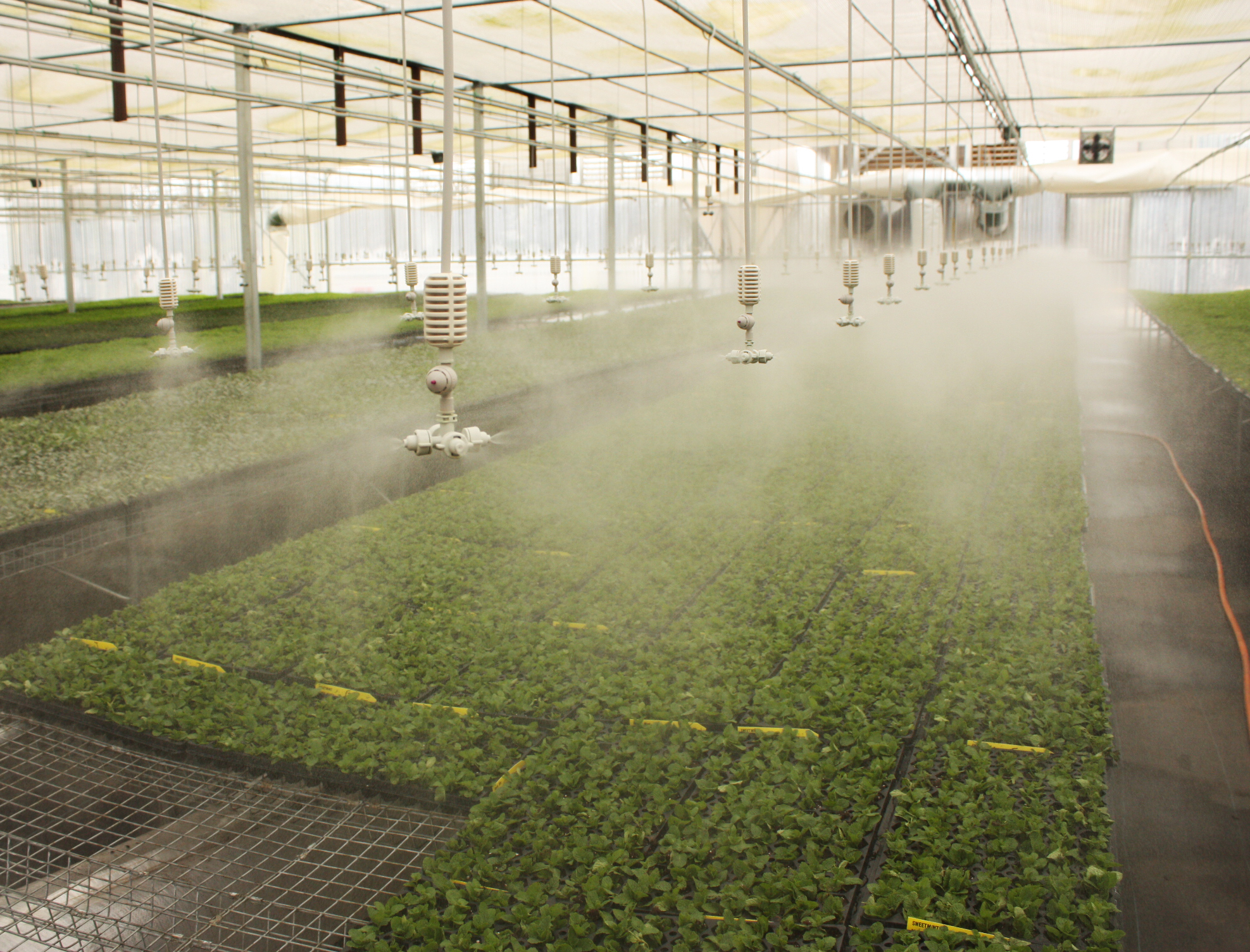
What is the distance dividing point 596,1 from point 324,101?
19.9 feet

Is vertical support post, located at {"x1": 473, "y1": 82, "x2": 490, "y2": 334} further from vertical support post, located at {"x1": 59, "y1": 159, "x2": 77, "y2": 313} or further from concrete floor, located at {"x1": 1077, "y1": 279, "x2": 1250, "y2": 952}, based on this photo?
concrete floor, located at {"x1": 1077, "y1": 279, "x2": 1250, "y2": 952}

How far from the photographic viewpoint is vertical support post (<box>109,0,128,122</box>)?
763 centimetres

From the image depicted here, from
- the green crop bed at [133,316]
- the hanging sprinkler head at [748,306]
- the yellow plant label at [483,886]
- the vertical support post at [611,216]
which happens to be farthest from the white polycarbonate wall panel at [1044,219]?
the yellow plant label at [483,886]

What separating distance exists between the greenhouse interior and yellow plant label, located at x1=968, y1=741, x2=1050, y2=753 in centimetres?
2

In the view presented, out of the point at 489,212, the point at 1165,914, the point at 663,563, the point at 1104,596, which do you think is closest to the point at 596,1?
the point at 663,563

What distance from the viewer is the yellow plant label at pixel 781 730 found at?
4.07 m

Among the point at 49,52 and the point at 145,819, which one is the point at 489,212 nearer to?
the point at 49,52

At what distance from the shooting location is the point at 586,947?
9.66ft

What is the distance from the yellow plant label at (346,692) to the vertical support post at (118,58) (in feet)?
16.5

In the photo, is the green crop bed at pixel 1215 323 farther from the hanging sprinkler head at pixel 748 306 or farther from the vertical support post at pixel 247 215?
the vertical support post at pixel 247 215

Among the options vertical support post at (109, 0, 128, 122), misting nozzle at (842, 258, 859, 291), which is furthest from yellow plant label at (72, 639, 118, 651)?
misting nozzle at (842, 258, 859, 291)

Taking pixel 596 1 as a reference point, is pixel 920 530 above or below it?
below

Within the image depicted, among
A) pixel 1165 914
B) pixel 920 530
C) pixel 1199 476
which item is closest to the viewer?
pixel 1165 914

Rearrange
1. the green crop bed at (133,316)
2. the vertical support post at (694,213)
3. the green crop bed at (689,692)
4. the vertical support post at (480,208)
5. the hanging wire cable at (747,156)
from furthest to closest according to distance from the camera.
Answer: the vertical support post at (694,213), the vertical support post at (480,208), the green crop bed at (133,316), the hanging wire cable at (747,156), the green crop bed at (689,692)
